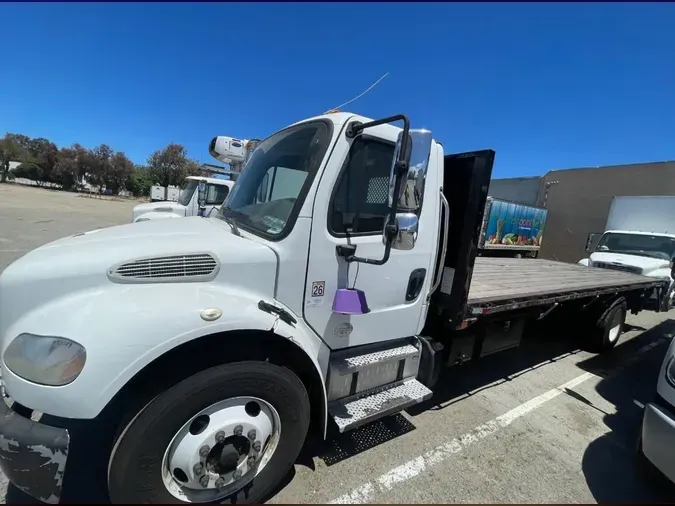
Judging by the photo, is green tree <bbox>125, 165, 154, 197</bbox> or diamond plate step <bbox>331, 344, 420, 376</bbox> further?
green tree <bbox>125, 165, 154, 197</bbox>

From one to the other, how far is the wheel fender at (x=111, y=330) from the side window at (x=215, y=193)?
288 inches

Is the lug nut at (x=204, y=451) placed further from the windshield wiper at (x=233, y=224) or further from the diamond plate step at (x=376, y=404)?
the windshield wiper at (x=233, y=224)

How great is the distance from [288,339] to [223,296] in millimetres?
448

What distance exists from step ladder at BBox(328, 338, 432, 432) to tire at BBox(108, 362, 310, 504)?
12.7 inches

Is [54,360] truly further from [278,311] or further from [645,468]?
[645,468]

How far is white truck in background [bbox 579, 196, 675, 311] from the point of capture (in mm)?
7957

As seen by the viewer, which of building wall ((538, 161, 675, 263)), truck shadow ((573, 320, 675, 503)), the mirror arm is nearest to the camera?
the mirror arm

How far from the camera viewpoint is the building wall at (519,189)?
20.4 m

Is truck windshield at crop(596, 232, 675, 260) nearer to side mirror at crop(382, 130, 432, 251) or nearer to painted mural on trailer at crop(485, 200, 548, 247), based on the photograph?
painted mural on trailer at crop(485, 200, 548, 247)

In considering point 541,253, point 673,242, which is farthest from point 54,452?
point 541,253

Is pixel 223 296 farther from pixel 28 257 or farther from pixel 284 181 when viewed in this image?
pixel 28 257

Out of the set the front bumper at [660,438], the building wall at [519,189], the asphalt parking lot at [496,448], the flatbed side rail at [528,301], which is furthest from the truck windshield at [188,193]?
the building wall at [519,189]

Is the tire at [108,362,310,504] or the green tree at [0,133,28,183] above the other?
the green tree at [0,133,28,183]

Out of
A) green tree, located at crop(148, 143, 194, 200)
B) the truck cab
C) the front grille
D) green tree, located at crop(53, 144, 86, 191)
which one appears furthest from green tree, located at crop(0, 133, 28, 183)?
the front grille
